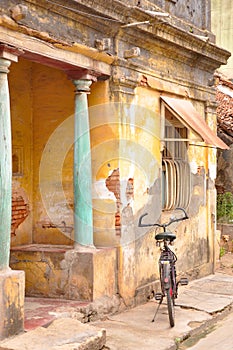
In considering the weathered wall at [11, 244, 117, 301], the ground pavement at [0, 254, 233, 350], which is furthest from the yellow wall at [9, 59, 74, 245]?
the ground pavement at [0, 254, 233, 350]

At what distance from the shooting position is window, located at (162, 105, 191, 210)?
31.0 feet

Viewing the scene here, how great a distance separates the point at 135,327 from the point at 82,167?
6.84 ft

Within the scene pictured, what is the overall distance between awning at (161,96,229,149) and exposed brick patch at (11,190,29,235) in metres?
2.65

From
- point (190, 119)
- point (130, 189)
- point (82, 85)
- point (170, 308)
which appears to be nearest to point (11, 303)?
point (170, 308)

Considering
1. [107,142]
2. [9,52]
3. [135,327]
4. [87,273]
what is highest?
[9,52]

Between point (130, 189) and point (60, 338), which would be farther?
point (130, 189)

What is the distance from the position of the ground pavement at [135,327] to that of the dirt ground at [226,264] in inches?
77.6

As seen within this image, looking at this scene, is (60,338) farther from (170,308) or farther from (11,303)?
(170,308)

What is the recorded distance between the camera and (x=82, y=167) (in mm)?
7426

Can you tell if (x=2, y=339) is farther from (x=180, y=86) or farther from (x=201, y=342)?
(x=180, y=86)

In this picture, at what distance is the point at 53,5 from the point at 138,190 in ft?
9.70

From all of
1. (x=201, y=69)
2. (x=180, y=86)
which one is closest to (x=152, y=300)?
(x=180, y=86)

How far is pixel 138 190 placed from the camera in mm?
8320

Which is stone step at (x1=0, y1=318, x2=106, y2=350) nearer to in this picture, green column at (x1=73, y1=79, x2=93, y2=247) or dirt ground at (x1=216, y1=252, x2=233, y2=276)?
green column at (x1=73, y1=79, x2=93, y2=247)
